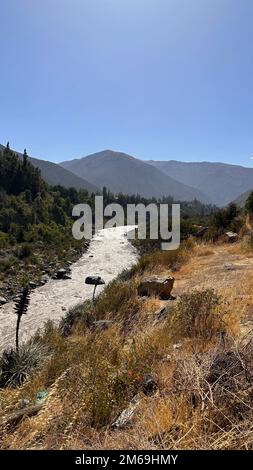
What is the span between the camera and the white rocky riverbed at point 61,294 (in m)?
12.4

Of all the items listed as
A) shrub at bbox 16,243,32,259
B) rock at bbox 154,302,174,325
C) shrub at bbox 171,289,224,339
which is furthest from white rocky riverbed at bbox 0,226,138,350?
shrub at bbox 171,289,224,339

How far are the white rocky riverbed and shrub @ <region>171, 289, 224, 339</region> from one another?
7005 mm

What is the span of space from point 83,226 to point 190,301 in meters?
50.4

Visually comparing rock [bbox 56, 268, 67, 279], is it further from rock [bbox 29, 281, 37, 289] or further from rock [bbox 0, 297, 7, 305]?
rock [bbox 0, 297, 7, 305]

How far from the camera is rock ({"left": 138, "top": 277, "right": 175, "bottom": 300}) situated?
7129 mm

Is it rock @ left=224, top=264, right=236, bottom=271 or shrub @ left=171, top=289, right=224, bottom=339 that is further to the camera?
rock @ left=224, top=264, right=236, bottom=271

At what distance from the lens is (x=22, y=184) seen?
51438 mm

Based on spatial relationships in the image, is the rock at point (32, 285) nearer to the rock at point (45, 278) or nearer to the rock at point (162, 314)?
the rock at point (45, 278)

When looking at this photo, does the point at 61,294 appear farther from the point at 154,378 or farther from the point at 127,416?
the point at 127,416

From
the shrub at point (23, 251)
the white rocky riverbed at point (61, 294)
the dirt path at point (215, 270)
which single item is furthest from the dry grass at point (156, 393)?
the shrub at point (23, 251)

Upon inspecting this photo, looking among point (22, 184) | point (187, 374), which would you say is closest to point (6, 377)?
point (187, 374)

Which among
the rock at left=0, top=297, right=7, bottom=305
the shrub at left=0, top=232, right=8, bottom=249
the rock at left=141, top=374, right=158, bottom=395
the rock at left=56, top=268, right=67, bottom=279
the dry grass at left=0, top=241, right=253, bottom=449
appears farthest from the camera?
the shrub at left=0, top=232, right=8, bottom=249

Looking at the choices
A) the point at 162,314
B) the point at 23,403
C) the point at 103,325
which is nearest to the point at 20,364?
the point at 103,325

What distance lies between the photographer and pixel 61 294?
17.5 m
